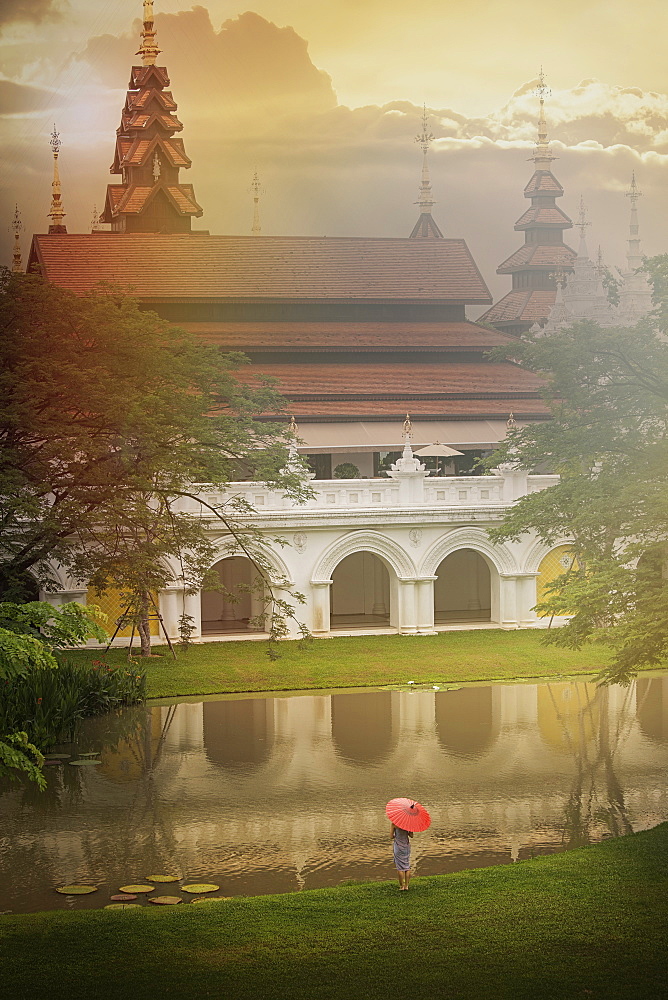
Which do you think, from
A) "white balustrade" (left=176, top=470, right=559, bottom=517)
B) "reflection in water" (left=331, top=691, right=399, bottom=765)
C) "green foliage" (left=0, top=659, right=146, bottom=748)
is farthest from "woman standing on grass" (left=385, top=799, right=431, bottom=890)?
"white balustrade" (left=176, top=470, right=559, bottom=517)

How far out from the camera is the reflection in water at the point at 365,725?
16812mm

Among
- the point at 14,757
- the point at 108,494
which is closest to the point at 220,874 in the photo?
the point at 14,757

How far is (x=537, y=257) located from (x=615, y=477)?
28429 millimetres

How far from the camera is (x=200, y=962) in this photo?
9.73 meters

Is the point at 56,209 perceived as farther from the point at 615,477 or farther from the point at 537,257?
the point at 615,477

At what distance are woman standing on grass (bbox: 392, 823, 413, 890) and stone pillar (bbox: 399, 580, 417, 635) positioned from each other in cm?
1435

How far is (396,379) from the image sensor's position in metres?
31.4

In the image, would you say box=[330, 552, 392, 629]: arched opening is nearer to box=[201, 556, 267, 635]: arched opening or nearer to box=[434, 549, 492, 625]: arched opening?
box=[434, 549, 492, 625]: arched opening

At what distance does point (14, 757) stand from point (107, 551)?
10.3 metres

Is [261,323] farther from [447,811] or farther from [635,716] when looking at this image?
[447,811]

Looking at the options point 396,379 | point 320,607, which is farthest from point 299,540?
point 396,379

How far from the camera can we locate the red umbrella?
10.7m

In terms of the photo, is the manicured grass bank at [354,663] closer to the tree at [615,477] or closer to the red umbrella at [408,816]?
the tree at [615,477]

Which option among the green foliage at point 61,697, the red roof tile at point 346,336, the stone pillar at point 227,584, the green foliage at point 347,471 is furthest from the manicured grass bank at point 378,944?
the red roof tile at point 346,336
